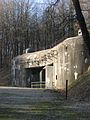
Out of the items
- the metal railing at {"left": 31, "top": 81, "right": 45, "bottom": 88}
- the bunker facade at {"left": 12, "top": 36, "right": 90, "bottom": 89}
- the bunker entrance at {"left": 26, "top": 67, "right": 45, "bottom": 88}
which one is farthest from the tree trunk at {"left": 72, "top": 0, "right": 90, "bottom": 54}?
the bunker entrance at {"left": 26, "top": 67, "right": 45, "bottom": 88}

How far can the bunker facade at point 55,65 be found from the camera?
1480 inches

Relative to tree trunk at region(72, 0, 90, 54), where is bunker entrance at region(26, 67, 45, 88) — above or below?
below

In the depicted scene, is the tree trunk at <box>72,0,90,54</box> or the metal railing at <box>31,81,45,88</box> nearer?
the tree trunk at <box>72,0,90,54</box>

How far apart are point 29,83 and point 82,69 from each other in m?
18.8

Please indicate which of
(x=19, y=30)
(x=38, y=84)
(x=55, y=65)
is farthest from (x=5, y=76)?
(x=55, y=65)

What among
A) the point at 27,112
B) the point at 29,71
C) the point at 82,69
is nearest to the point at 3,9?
the point at 29,71

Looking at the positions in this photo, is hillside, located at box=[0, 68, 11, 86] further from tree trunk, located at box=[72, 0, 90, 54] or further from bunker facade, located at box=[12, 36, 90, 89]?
tree trunk, located at box=[72, 0, 90, 54]

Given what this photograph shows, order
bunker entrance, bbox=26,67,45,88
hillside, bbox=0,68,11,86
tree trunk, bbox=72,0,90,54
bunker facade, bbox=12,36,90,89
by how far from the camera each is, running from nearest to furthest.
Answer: tree trunk, bbox=72,0,90,54 → bunker facade, bbox=12,36,90,89 → bunker entrance, bbox=26,67,45,88 → hillside, bbox=0,68,11,86

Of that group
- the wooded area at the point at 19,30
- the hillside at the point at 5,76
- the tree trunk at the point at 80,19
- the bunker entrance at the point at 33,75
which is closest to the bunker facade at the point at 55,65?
the bunker entrance at the point at 33,75

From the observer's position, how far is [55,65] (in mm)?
44156

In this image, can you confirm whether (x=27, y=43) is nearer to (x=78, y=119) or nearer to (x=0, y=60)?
(x=0, y=60)

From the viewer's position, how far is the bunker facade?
37594 mm

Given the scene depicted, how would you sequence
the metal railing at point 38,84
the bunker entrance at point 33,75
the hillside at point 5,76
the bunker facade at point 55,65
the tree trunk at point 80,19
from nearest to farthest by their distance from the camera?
the tree trunk at point 80,19 → the bunker facade at point 55,65 → the metal railing at point 38,84 → the bunker entrance at point 33,75 → the hillside at point 5,76

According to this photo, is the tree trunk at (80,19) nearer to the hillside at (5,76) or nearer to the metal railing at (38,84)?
the metal railing at (38,84)
